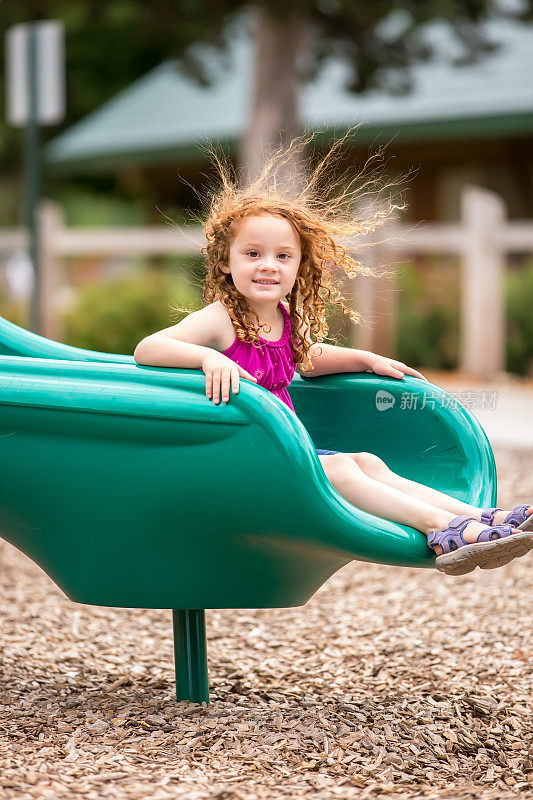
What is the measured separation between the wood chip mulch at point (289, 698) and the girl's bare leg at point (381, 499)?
0.52m

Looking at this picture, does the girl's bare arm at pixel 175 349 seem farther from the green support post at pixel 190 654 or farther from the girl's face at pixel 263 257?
the green support post at pixel 190 654

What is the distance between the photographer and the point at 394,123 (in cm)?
1180

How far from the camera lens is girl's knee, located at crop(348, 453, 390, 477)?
2.63m

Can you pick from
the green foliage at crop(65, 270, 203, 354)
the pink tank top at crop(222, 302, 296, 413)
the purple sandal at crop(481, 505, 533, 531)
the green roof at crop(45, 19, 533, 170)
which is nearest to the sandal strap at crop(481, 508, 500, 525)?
the purple sandal at crop(481, 505, 533, 531)

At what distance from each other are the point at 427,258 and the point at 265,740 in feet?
31.3

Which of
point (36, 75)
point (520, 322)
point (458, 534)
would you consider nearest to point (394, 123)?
point (520, 322)

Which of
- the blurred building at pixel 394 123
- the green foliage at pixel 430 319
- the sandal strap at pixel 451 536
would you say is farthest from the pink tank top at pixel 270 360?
the green foliage at pixel 430 319

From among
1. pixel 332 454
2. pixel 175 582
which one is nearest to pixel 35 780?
pixel 175 582

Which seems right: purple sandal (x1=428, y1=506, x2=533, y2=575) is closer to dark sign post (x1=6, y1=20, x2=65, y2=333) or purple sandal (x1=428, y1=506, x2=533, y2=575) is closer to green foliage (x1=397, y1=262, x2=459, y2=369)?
dark sign post (x1=6, y1=20, x2=65, y2=333)

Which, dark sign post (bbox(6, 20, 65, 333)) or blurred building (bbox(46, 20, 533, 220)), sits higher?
blurred building (bbox(46, 20, 533, 220))

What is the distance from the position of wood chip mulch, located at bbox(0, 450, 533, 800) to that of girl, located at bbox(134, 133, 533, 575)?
0.49m

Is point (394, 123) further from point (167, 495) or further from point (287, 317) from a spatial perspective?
point (167, 495)

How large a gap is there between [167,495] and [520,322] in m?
8.61

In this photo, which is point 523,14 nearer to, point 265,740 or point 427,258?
point 427,258
